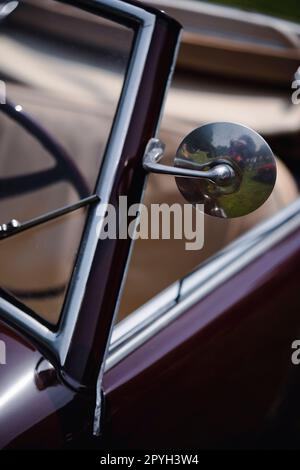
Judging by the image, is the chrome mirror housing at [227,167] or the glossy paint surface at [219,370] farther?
the glossy paint surface at [219,370]

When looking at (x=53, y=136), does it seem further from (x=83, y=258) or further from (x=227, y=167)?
(x=227, y=167)

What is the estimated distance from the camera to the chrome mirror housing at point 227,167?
113 cm

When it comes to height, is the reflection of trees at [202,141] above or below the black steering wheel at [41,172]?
below

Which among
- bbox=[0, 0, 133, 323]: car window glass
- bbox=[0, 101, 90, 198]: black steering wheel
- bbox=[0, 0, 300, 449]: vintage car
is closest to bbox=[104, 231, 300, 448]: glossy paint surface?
bbox=[0, 0, 300, 449]: vintage car

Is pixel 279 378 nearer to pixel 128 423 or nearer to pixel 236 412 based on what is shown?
pixel 236 412

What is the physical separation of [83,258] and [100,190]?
0.11 m

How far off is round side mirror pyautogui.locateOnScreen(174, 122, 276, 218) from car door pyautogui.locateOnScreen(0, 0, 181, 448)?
0.39 ft

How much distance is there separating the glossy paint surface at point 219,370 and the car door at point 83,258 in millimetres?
106

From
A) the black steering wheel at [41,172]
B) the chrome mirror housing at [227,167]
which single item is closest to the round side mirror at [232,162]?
the chrome mirror housing at [227,167]

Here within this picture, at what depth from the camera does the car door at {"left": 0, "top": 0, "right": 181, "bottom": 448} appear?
1.16m

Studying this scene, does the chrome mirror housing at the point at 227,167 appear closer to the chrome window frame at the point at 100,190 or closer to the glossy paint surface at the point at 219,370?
the chrome window frame at the point at 100,190

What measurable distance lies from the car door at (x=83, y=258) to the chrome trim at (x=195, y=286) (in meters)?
0.12

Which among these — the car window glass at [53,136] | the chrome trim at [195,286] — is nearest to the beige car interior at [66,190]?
the car window glass at [53,136]
